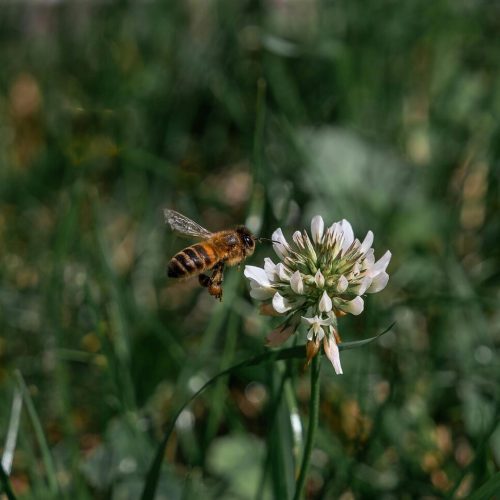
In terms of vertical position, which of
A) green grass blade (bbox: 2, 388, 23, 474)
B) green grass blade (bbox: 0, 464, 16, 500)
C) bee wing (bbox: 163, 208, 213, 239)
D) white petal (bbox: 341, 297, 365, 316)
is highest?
white petal (bbox: 341, 297, 365, 316)

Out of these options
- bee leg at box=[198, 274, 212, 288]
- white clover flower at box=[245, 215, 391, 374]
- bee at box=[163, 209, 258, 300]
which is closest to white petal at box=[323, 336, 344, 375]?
white clover flower at box=[245, 215, 391, 374]

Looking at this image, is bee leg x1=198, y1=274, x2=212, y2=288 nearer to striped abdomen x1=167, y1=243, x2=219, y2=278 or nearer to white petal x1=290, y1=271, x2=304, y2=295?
striped abdomen x1=167, y1=243, x2=219, y2=278

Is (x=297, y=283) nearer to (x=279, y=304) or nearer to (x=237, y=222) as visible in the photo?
(x=279, y=304)

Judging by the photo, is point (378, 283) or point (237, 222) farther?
point (237, 222)

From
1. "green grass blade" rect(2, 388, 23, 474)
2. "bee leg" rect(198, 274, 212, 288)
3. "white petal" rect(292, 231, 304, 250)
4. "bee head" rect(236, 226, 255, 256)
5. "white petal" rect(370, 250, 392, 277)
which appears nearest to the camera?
"white petal" rect(370, 250, 392, 277)

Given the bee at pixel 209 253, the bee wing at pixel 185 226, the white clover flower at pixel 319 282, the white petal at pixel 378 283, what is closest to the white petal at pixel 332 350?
the white clover flower at pixel 319 282

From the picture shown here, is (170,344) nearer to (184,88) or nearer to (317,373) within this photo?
(317,373)

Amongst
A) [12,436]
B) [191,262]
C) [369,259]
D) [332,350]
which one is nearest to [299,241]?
[369,259]

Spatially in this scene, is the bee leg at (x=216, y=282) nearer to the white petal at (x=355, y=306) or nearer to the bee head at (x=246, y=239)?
the bee head at (x=246, y=239)
